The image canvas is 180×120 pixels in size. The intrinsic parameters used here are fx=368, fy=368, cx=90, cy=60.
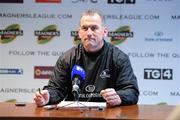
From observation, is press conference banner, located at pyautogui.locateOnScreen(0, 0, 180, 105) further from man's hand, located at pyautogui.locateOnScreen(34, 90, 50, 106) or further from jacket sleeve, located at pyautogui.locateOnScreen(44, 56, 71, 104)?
man's hand, located at pyautogui.locateOnScreen(34, 90, 50, 106)

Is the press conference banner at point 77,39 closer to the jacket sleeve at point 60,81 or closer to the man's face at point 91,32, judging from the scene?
the man's face at point 91,32

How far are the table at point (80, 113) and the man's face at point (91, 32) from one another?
63 centimetres

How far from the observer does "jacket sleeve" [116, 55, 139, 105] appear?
2.47 metres

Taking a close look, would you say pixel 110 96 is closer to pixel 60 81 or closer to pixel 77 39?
pixel 60 81

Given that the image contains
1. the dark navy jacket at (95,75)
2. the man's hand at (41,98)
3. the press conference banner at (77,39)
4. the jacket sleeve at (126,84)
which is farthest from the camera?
the press conference banner at (77,39)

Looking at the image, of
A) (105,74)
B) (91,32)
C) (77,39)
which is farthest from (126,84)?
(77,39)

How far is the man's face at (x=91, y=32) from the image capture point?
2764 millimetres

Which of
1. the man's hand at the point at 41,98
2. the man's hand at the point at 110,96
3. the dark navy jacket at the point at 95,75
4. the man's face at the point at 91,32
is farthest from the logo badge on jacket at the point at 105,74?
the man's hand at the point at 41,98

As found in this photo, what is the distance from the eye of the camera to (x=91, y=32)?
2.76m

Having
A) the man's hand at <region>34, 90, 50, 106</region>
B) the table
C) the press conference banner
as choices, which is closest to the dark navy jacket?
the man's hand at <region>34, 90, 50, 106</region>

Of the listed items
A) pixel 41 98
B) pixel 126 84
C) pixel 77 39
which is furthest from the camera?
pixel 77 39

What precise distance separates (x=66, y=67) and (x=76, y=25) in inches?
81.3

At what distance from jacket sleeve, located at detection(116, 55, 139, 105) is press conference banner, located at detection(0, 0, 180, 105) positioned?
198 centimetres

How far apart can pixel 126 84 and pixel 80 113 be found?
2.22 feet
